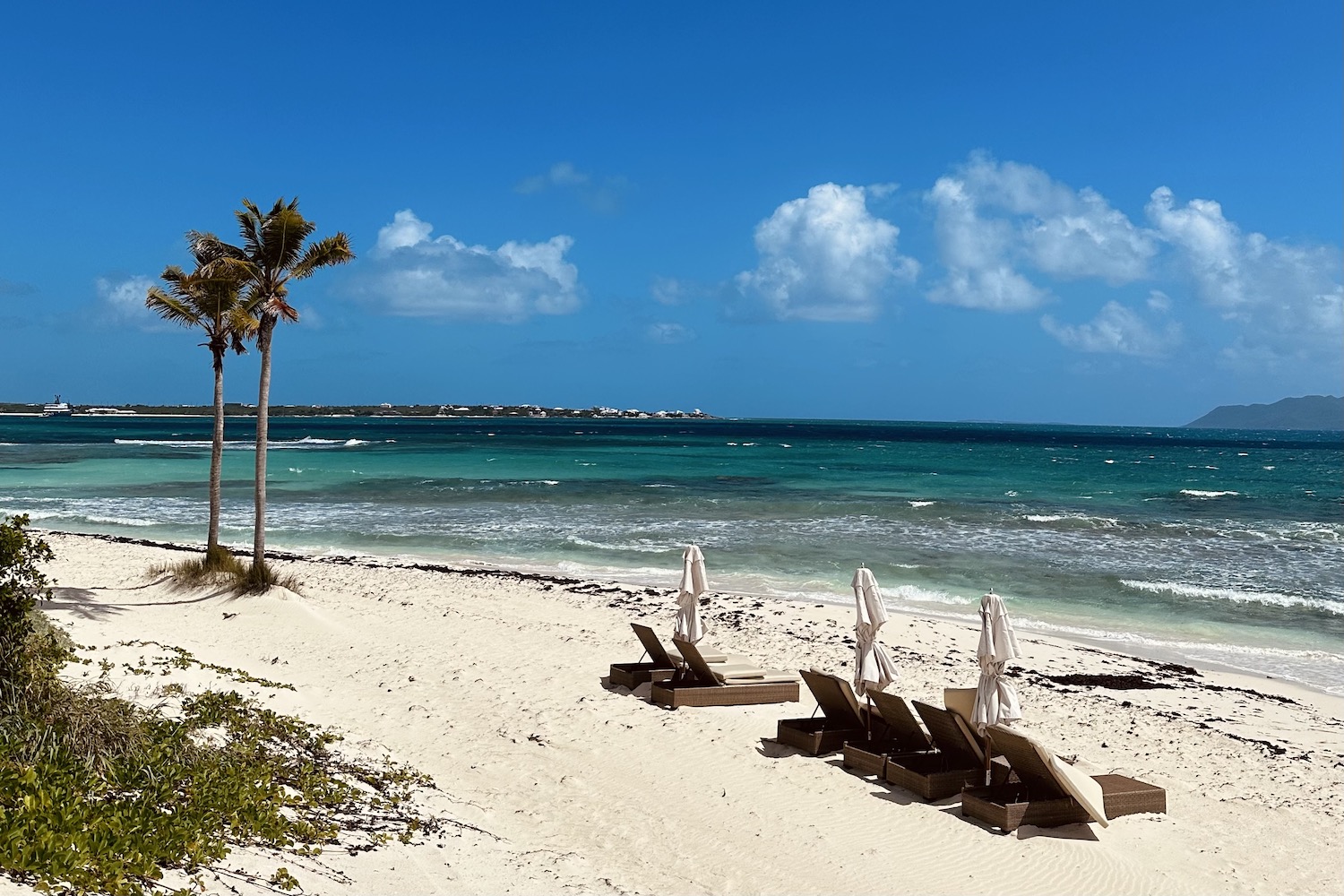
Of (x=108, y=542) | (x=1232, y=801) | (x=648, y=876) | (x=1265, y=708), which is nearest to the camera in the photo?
(x=648, y=876)

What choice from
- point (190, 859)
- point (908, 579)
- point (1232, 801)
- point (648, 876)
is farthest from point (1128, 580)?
point (190, 859)

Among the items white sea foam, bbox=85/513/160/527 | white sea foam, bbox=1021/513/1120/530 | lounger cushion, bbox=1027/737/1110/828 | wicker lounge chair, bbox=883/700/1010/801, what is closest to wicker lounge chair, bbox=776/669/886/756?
wicker lounge chair, bbox=883/700/1010/801

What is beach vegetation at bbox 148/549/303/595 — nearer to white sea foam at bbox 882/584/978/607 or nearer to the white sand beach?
the white sand beach

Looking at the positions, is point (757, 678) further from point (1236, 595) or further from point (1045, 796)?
point (1236, 595)

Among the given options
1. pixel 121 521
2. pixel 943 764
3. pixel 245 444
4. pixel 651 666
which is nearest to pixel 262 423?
pixel 651 666

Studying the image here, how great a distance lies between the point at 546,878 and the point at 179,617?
9.71 metres

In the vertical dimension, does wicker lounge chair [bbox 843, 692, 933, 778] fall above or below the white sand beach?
above

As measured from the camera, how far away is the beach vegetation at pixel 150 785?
169 inches

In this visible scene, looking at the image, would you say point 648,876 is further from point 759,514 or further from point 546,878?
point 759,514

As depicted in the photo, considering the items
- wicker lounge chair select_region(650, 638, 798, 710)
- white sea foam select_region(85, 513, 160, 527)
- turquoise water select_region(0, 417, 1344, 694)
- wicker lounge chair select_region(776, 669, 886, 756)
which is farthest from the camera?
white sea foam select_region(85, 513, 160, 527)

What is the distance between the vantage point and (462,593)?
660 inches

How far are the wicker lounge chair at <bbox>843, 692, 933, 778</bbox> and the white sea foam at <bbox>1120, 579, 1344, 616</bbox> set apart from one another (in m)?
12.9

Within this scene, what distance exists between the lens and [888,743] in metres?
8.35

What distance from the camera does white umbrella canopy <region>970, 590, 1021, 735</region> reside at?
7.80 meters
